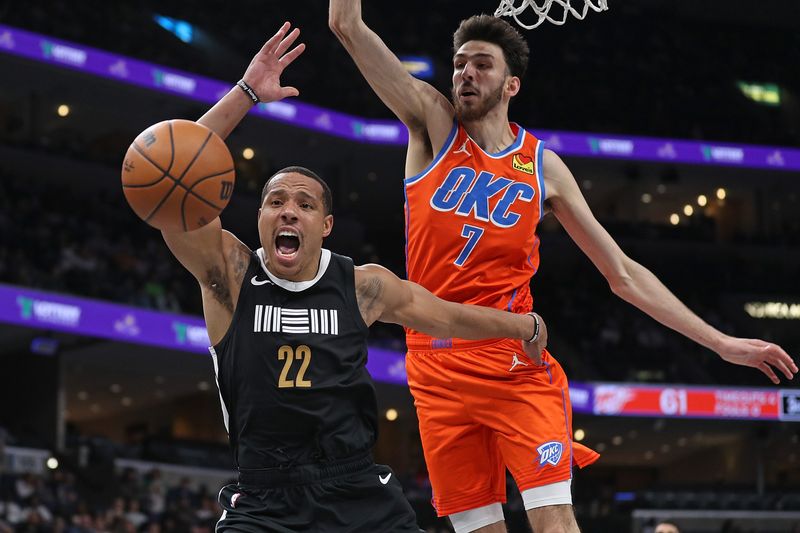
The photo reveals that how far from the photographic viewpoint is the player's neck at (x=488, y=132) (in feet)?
19.2

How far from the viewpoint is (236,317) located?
4633mm

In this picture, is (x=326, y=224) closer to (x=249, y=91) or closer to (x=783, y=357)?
(x=249, y=91)

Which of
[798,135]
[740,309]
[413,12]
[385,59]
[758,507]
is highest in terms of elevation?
[413,12]

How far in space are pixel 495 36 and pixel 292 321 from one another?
6.41 ft

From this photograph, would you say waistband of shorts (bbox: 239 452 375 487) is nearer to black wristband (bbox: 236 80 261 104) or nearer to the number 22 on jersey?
the number 22 on jersey

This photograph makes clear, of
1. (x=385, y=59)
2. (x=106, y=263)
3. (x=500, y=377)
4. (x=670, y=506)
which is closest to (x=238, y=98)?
(x=385, y=59)

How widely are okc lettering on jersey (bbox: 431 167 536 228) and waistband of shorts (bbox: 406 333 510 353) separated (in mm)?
563

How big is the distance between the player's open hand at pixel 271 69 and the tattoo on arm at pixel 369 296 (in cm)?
93

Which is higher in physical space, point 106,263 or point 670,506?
point 106,263

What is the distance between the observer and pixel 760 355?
5.58 metres

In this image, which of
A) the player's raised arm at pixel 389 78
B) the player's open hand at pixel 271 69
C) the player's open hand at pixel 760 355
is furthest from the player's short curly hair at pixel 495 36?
the player's open hand at pixel 760 355

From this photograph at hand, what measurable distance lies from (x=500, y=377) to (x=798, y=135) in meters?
30.2

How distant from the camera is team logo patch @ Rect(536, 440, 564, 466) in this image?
18.2ft

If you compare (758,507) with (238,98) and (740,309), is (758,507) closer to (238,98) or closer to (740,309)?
(740,309)
